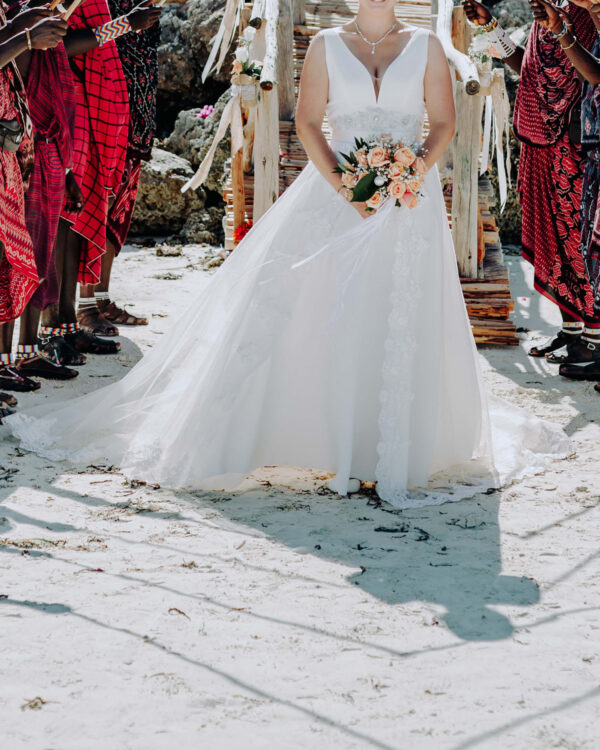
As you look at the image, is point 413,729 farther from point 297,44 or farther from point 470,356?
point 297,44

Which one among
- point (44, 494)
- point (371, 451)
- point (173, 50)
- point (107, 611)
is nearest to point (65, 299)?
point (44, 494)

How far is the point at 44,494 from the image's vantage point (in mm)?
4004

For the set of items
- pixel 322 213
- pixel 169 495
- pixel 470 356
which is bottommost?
pixel 169 495

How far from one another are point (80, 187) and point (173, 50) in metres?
7.48

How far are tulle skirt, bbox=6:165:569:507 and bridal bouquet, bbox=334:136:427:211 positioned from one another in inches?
5.2

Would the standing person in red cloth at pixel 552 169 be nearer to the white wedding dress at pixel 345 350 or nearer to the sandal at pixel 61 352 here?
the white wedding dress at pixel 345 350

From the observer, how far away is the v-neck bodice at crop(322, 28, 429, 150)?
409cm

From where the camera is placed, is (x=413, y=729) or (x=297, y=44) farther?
(x=297, y=44)

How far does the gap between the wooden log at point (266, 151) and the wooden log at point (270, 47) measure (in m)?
0.23

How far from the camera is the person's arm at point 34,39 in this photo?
467 centimetres

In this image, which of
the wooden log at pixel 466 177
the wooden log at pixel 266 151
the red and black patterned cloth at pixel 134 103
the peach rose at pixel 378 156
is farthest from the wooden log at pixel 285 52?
the peach rose at pixel 378 156

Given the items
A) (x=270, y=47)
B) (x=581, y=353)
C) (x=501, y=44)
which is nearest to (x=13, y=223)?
(x=270, y=47)

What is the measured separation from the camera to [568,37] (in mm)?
5551

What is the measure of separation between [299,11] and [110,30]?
4077 millimetres
